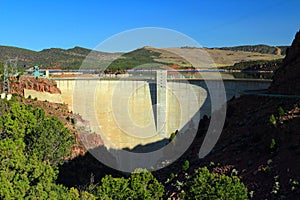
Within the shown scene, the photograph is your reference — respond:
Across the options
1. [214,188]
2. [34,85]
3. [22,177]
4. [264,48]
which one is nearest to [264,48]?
[264,48]

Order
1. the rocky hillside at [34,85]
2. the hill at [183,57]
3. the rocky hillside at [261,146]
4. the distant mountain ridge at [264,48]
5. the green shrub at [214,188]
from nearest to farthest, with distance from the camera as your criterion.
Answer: the green shrub at [214,188] < the rocky hillside at [261,146] < the rocky hillside at [34,85] < the hill at [183,57] < the distant mountain ridge at [264,48]

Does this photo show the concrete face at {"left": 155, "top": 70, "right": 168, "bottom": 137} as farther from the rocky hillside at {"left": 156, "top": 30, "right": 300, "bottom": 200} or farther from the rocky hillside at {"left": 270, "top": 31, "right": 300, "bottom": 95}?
the rocky hillside at {"left": 270, "top": 31, "right": 300, "bottom": 95}

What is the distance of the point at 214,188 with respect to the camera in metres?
13.7

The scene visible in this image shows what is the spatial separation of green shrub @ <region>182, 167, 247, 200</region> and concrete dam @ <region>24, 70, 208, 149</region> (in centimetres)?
2406

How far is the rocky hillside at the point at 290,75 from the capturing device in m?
25.2

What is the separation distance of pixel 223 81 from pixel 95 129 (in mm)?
14663

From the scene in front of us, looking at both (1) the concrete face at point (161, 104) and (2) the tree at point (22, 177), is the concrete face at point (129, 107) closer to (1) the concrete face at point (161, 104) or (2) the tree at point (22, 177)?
(1) the concrete face at point (161, 104)

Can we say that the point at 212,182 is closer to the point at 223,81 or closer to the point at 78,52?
the point at 223,81

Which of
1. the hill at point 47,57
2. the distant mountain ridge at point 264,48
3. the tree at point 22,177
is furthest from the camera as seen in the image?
the distant mountain ridge at point 264,48

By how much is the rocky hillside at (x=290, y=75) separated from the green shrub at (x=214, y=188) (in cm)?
1273

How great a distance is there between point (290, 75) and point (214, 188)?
15826 millimetres

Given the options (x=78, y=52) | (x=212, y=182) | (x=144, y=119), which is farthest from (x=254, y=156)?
(x=78, y=52)

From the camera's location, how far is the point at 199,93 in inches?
1519

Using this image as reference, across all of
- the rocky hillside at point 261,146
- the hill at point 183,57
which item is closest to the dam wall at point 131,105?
the rocky hillside at point 261,146
